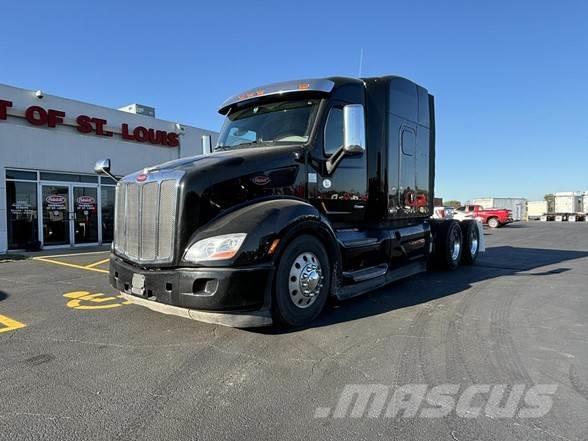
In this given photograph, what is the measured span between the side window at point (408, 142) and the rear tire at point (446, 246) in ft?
7.50

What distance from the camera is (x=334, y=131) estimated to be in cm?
546

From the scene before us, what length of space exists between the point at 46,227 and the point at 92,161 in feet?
9.06

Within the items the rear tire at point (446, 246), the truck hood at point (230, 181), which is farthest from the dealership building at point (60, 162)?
the rear tire at point (446, 246)

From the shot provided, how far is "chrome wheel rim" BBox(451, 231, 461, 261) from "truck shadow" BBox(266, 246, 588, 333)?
321 millimetres

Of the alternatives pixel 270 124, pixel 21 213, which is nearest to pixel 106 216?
pixel 21 213

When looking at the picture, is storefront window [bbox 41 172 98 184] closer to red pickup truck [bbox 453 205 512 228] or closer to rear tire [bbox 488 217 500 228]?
red pickup truck [bbox 453 205 512 228]

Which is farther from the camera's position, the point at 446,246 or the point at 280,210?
the point at 446,246

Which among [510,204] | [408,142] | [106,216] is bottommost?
[106,216]

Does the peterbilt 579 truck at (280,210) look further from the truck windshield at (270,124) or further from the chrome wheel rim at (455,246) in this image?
the chrome wheel rim at (455,246)

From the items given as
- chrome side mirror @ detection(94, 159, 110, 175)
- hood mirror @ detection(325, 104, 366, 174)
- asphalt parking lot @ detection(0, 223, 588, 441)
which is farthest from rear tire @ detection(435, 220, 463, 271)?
chrome side mirror @ detection(94, 159, 110, 175)

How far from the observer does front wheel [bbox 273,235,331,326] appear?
4.33 metres

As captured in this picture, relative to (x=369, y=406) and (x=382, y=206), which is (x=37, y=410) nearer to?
(x=369, y=406)

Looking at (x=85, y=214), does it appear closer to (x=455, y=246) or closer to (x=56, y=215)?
(x=56, y=215)

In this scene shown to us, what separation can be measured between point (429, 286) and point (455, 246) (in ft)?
7.72
